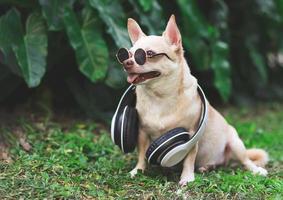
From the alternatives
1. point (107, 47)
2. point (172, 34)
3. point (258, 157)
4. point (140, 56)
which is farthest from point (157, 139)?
point (107, 47)

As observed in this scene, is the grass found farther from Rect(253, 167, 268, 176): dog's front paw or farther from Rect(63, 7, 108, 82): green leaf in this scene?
Rect(63, 7, 108, 82): green leaf

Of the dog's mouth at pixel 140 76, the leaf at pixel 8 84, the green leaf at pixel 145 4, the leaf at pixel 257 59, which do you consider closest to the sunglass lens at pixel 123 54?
the dog's mouth at pixel 140 76

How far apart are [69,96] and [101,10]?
1.56 metres

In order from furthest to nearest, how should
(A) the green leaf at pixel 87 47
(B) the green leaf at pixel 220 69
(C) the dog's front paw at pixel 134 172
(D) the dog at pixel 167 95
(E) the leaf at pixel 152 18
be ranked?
(B) the green leaf at pixel 220 69 < (E) the leaf at pixel 152 18 < (A) the green leaf at pixel 87 47 < (C) the dog's front paw at pixel 134 172 < (D) the dog at pixel 167 95

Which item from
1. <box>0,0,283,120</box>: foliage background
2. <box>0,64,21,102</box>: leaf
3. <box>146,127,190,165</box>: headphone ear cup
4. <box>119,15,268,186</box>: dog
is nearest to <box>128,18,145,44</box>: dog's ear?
<box>119,15,268,186</box>: dog

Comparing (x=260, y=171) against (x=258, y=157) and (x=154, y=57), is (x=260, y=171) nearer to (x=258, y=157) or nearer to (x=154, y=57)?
(x=258, y=157)

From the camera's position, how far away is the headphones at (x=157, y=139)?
13.7 ft

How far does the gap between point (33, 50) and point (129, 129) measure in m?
1.56

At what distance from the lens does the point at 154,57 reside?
13.2ft

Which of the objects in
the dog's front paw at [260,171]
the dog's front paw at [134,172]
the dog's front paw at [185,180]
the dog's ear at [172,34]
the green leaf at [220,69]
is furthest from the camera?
the green leaf at [220,69]

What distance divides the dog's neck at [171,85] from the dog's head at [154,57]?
5cm

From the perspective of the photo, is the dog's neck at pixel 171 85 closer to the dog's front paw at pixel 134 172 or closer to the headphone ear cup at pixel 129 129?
the headphone ear cup at pixel 129 129

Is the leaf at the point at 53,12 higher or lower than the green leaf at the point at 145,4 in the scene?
higher

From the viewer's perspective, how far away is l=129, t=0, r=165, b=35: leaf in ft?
20.2
